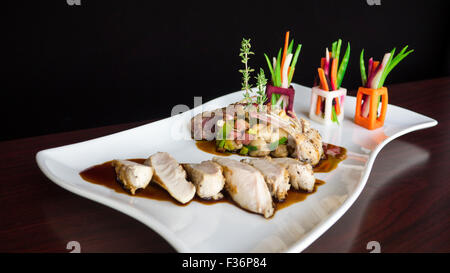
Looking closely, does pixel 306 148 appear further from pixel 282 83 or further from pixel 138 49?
pixel 138 49

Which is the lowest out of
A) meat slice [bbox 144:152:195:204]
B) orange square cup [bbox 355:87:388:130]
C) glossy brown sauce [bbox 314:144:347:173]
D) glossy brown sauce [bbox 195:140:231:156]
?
glossy brown sauce [bbox 314:144:347:173]

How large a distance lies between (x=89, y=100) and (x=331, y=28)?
2647 mm

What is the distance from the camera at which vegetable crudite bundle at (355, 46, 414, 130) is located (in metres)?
2.10

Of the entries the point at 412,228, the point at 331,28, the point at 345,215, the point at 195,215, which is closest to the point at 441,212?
the point at 412,228

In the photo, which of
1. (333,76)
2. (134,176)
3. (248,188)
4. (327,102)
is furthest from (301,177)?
(333,76)

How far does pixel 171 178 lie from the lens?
1.45m

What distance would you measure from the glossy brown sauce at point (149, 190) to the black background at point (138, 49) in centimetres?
177

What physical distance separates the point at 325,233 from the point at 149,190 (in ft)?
2.15

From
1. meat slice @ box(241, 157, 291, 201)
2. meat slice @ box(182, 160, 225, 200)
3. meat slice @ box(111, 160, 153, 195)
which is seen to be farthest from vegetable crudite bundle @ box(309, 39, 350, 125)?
meat slice @ box(111, 160, 153, 195)

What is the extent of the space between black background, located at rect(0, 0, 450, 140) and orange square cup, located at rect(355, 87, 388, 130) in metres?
1.80

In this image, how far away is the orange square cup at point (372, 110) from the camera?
212 cm

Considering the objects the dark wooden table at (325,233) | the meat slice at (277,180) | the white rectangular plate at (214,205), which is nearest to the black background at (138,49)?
the dark wooden table at (325,233)

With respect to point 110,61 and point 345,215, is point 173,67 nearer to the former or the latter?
point 110,61

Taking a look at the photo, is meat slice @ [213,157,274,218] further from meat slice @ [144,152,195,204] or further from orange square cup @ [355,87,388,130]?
orange square cup @ [355,87,388,130]
